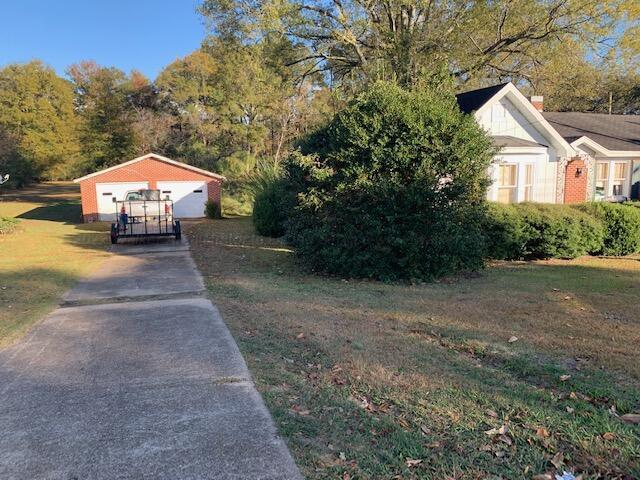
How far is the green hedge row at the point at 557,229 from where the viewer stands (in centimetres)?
1202

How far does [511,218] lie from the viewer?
473 inches

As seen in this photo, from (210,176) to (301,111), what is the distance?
440 inches

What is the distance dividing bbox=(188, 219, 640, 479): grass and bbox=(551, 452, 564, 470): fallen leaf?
12 millimetres

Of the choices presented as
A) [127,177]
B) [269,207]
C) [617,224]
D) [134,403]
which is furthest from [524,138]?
[127,177]

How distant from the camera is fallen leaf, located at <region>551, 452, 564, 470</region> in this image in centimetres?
297

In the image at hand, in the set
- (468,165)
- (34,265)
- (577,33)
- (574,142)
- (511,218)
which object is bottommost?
(34,265)

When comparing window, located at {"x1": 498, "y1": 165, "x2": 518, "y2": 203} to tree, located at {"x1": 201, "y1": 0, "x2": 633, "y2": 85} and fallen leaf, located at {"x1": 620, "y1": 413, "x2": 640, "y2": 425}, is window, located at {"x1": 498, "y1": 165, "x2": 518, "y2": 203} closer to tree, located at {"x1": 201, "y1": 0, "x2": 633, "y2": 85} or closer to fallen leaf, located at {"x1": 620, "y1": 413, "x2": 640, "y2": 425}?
tree, located at {"x1": 201, "y1": 0, "x2": 633, "y2": 85}

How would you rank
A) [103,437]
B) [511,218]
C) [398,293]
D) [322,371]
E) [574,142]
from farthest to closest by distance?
[574,142]
[511,218]
[398,293]
[322,371]
[103,437]

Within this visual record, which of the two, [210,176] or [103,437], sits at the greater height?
[210,176]

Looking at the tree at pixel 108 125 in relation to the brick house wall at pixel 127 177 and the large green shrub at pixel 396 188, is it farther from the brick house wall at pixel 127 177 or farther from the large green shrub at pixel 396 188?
the large green shrub at pixel 396 188

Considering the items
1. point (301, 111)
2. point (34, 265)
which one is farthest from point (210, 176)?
point (34, 265)

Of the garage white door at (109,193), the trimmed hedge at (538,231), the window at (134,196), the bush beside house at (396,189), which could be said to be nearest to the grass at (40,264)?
the garage white door at (109,193)

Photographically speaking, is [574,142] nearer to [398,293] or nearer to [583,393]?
[398,293]

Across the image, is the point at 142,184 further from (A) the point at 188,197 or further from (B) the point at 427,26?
(B) the point at 427,26
